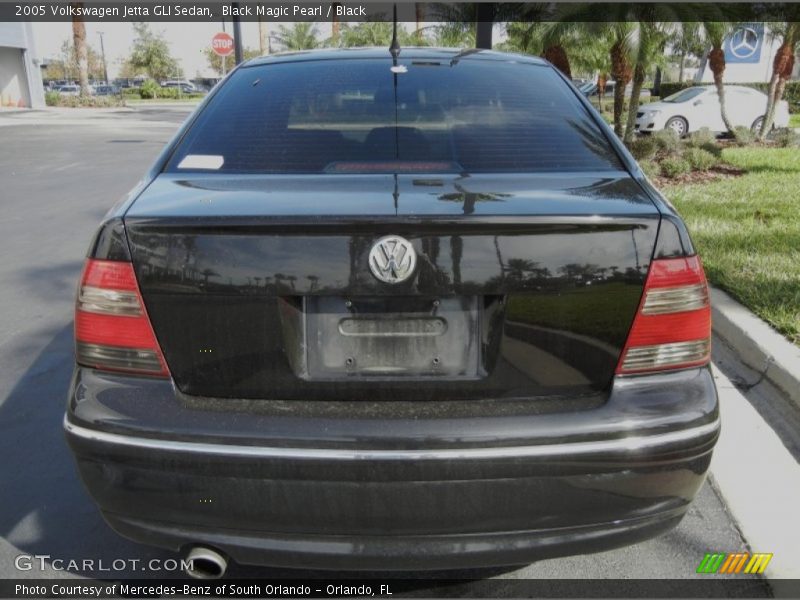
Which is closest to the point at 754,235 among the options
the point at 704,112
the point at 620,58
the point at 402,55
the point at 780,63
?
the point at 402,55

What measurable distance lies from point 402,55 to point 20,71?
Result: 41630 mm

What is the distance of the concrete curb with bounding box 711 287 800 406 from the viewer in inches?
143

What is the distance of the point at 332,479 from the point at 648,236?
3.38ft

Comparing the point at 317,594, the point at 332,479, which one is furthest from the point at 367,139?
the point at 317,594

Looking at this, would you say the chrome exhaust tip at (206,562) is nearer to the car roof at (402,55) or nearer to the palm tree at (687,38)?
the car roof at (402,55)

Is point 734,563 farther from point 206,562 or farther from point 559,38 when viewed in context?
point 559,38

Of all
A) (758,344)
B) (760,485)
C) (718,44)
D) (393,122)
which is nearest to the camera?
(393,122)

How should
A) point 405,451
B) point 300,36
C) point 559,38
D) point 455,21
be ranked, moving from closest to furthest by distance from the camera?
point 405,451
point 559,38
point 455,21
point 300,36

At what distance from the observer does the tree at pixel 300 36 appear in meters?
47.8

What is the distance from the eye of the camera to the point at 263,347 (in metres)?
1.92

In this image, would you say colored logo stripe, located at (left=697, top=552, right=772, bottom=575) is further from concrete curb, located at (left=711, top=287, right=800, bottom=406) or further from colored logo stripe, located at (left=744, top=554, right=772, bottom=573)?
concrete curb, located at (left=711, top=287, right=800, bottom=406)

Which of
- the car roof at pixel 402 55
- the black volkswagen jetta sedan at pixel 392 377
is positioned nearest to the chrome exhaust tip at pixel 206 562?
the black volkswagen jetta sedan at pixel 392 377

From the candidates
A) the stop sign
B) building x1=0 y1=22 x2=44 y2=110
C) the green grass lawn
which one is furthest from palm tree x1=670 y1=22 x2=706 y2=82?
building x1=0 y1=22 x2=44 y2=110

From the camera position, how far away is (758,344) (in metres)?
3.98
